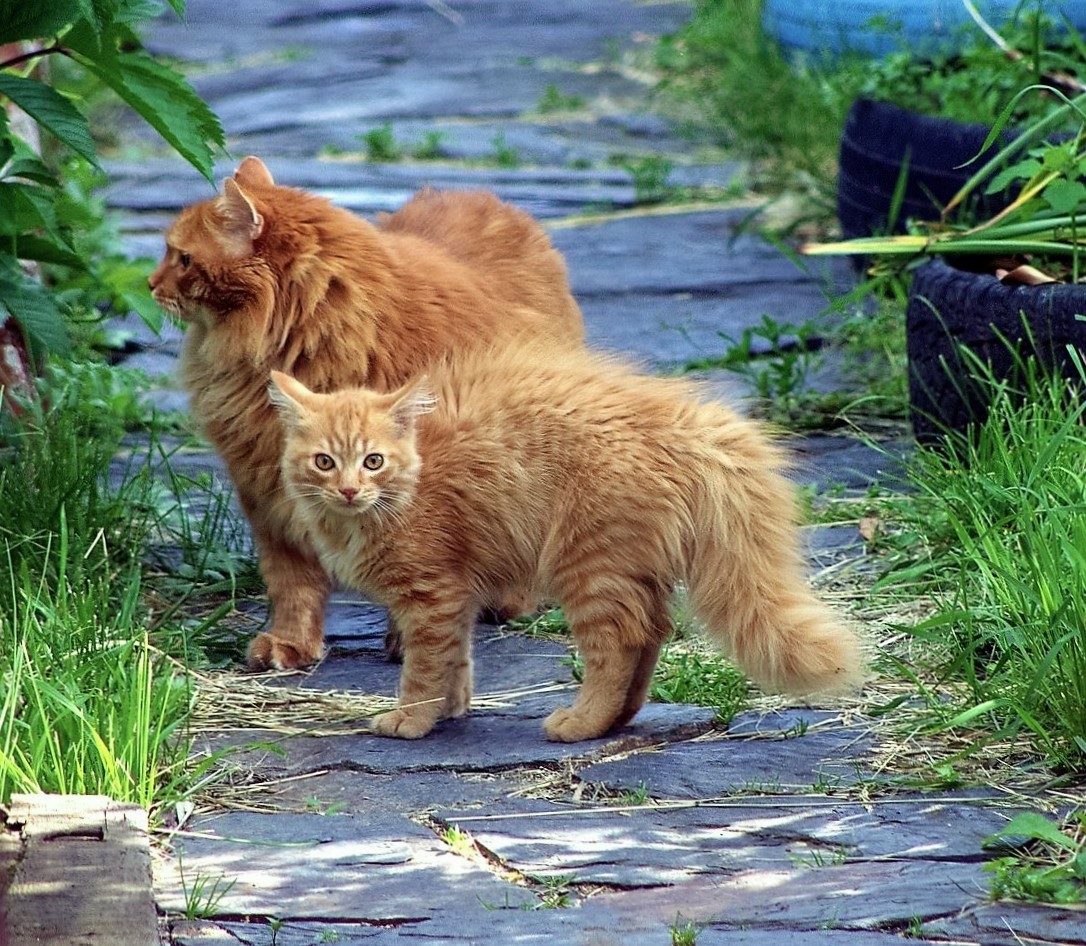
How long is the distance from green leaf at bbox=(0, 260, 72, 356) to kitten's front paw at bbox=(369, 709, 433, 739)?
123cm

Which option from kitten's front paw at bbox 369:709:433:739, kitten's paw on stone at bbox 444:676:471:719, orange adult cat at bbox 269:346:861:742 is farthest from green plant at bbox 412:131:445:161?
kitten's front paw at bbox 369:709:433:739

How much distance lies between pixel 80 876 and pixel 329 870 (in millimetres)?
419

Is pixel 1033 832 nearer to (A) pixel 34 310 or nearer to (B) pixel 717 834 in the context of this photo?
(B) pixel 717 834

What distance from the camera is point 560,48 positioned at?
42.9ft

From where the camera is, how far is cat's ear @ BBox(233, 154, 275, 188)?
4.29 m

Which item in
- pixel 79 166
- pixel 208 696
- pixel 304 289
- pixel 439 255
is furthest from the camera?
pixel 79 166

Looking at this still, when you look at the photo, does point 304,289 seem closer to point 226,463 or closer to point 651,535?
point 226,463

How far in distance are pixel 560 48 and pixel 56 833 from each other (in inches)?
436

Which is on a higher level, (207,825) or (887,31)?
(887,31)

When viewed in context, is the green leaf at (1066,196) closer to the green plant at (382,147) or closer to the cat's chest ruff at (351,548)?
the cat's chest ruff at (351,548)

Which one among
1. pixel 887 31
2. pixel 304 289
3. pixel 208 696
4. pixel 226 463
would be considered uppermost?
pixel 887 31

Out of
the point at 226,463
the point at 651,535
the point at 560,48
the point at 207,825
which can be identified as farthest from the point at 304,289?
the point at 560,48

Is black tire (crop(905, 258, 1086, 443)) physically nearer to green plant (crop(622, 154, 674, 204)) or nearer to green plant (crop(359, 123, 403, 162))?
green plant (crop(622, 154, 674, 204))

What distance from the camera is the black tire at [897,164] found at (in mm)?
6418
